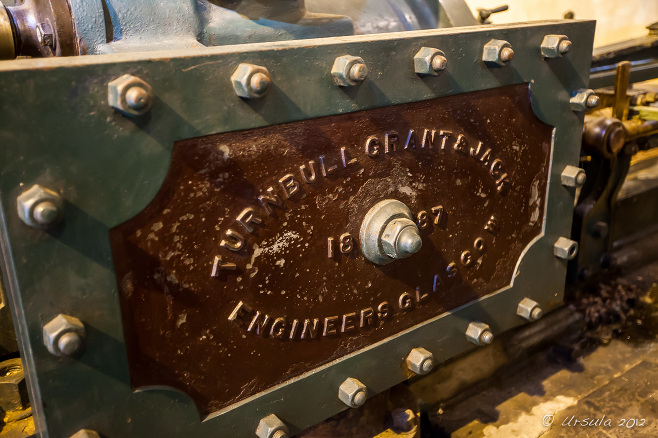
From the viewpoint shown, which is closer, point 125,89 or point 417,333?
point 125,89

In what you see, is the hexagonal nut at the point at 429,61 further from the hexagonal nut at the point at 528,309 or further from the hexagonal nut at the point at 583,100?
the hexagonal nut at the point at 528,309

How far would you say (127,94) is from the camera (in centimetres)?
75

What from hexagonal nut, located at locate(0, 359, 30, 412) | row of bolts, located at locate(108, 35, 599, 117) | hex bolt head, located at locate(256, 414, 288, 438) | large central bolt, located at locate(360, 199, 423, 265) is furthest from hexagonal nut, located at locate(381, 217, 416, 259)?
hexagonal nut, located at locate(0, 359, 30, 412)

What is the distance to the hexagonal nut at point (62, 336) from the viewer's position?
2.52 ft

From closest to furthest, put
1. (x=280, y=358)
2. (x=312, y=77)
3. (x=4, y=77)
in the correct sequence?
(x=4, y=77)
(x=312, y=77)
(x=280, y=358)

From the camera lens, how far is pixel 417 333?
122cm

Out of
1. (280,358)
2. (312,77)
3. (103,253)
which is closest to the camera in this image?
(103,253)

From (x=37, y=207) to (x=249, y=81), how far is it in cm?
33

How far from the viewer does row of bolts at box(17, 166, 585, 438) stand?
720 millimetres

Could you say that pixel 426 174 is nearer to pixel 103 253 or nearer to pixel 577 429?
pixel 103 253

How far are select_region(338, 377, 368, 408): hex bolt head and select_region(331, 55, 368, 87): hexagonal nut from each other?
559 mm

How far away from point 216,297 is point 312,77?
379 mm

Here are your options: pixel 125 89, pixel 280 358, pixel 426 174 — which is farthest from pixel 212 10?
pixel 280 358

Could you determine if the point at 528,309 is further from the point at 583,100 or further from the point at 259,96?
the point at 259,96
